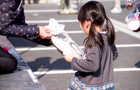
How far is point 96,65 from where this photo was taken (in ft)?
7.98

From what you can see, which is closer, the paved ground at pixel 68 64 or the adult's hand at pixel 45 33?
the adult's hand at pixel 45 33

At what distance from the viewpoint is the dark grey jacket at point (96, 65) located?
2445 millimetres

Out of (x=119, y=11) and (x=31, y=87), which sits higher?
(x=31, y=87)

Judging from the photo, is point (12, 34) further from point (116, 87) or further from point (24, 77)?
point (116, 87)

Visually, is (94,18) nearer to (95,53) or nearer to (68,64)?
(95,53)

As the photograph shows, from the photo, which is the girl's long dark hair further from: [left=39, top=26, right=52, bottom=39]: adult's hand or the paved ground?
the paved ground

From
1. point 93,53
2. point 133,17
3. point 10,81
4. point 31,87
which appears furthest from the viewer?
point 133,17

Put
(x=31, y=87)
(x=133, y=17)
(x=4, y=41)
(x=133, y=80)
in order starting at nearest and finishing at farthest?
(x=31, y=87)
(x=133, y=17)
(x=133, y=80)
(x=4, y=41)

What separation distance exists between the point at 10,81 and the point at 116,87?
1.76m

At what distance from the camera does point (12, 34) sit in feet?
12.1

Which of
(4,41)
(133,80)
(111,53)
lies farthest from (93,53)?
(4,41)

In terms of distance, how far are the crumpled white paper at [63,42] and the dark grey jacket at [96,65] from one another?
0.16 m

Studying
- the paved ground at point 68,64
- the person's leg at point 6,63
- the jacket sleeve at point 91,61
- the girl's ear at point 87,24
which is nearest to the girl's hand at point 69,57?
the jacket sleeve at point 91,61

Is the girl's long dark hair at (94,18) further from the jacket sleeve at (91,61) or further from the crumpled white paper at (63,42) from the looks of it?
the crumpled white paper at (63,42)
